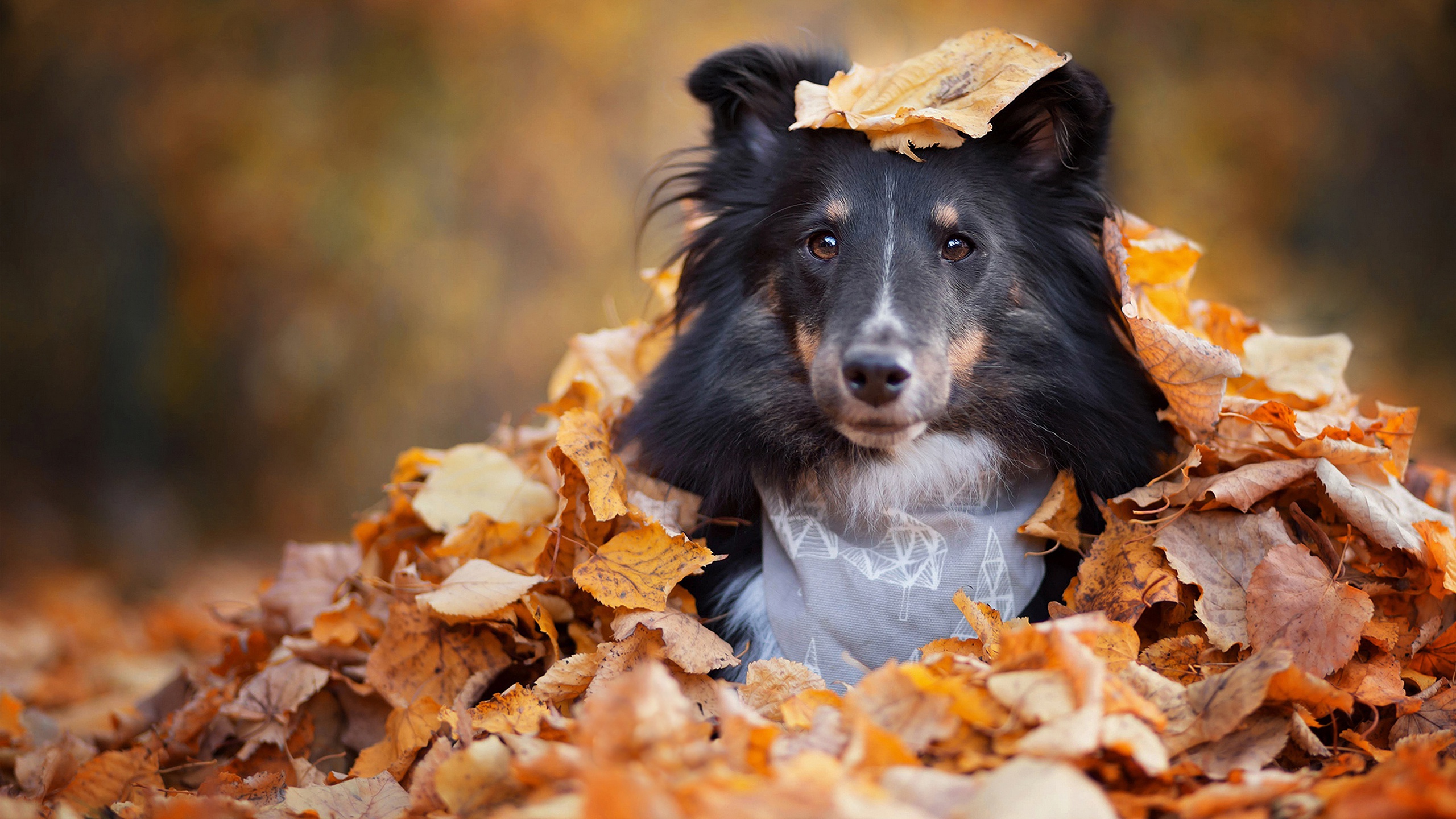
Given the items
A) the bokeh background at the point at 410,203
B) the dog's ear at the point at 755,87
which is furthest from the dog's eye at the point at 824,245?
the bokeh background at the point at 410,203

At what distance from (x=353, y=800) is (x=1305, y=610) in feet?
7.79

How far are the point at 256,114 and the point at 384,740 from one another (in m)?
7.14

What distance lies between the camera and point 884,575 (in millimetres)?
2873

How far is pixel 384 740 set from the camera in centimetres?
286

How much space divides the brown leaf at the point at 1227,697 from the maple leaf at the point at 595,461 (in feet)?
4.99

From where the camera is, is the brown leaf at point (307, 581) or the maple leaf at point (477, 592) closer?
the maple leaf at point (477, 592)

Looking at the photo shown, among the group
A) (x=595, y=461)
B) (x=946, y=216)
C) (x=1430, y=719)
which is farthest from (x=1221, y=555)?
(x=595, y=461)

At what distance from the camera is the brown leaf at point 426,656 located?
9.80 ft

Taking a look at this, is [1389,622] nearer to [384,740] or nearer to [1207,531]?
[1207,531]

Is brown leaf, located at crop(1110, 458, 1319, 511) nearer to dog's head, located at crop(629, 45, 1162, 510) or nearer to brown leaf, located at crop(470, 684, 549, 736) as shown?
dog's head, located at crop(629, 45, 1162, 510)

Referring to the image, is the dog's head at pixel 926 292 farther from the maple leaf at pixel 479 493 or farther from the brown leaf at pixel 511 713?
the brown leaf at pixel 511 713

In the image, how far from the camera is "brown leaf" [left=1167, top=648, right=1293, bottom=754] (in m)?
2.04

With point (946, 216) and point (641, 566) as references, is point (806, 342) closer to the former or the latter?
point (946, 216)

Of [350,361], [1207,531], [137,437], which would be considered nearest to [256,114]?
[350,361]
